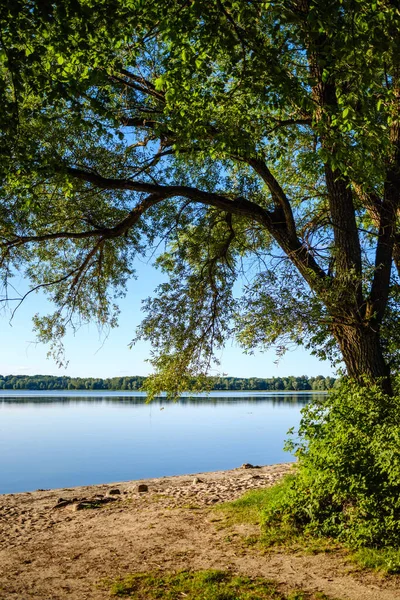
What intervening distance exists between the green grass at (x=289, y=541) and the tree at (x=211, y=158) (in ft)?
9.00

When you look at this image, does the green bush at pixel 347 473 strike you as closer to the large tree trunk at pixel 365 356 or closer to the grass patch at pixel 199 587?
the large tree trunk at pixel 365 356

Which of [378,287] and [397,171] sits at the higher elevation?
[397,171]

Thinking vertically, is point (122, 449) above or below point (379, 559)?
below

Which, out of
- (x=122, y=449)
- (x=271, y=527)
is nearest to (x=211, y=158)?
(x=271, y=527)

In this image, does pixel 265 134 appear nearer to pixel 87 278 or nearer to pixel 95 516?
pixel 87 278

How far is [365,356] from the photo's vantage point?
8.62 meters

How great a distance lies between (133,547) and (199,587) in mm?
2026

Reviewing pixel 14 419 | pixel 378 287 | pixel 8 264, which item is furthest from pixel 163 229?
pixel 14 419

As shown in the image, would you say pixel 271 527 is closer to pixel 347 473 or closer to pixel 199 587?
pixel 347 473

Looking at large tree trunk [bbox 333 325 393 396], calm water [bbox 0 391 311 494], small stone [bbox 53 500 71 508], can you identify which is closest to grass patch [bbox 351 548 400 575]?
large tree trunk [bbox 333 325 393 396]

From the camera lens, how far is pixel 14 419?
54250 mm

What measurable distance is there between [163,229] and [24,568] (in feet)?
23.0

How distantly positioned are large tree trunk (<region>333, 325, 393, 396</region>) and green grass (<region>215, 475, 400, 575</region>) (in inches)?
81.0

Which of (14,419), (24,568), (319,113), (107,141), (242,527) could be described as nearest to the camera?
(24,568)
